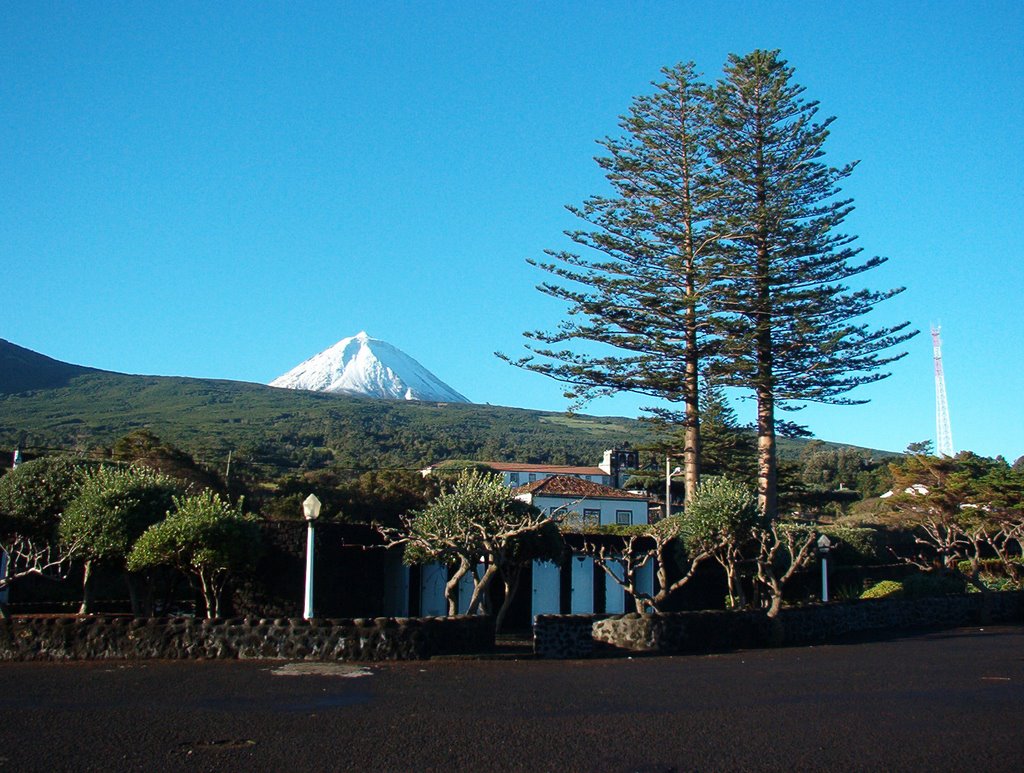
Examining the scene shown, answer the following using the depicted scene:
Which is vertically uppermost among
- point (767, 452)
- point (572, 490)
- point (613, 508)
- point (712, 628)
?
point (572, 490)

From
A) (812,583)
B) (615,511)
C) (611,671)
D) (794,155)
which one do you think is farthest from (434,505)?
(615,511)

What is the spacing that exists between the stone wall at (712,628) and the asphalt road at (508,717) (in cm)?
126

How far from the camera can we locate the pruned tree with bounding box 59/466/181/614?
51.8ft

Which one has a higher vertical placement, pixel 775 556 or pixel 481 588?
pixel 775 556

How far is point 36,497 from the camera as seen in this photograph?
17.4m

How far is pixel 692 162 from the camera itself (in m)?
27.5

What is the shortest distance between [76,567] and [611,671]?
11745mm

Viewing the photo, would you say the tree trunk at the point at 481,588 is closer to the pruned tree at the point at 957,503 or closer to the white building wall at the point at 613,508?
the pruned tree at the point at 957,503

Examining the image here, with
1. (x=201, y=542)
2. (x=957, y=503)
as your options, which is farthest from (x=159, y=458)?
(x=957, y=503)

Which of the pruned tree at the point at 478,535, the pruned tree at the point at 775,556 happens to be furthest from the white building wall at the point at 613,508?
the pruned tree at the point at 478,535

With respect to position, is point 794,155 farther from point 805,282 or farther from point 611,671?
point 611,671

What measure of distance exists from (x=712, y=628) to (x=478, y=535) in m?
3.98

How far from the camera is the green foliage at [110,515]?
15773 millimetres

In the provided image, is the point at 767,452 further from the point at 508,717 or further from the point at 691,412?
the point at 508,717
